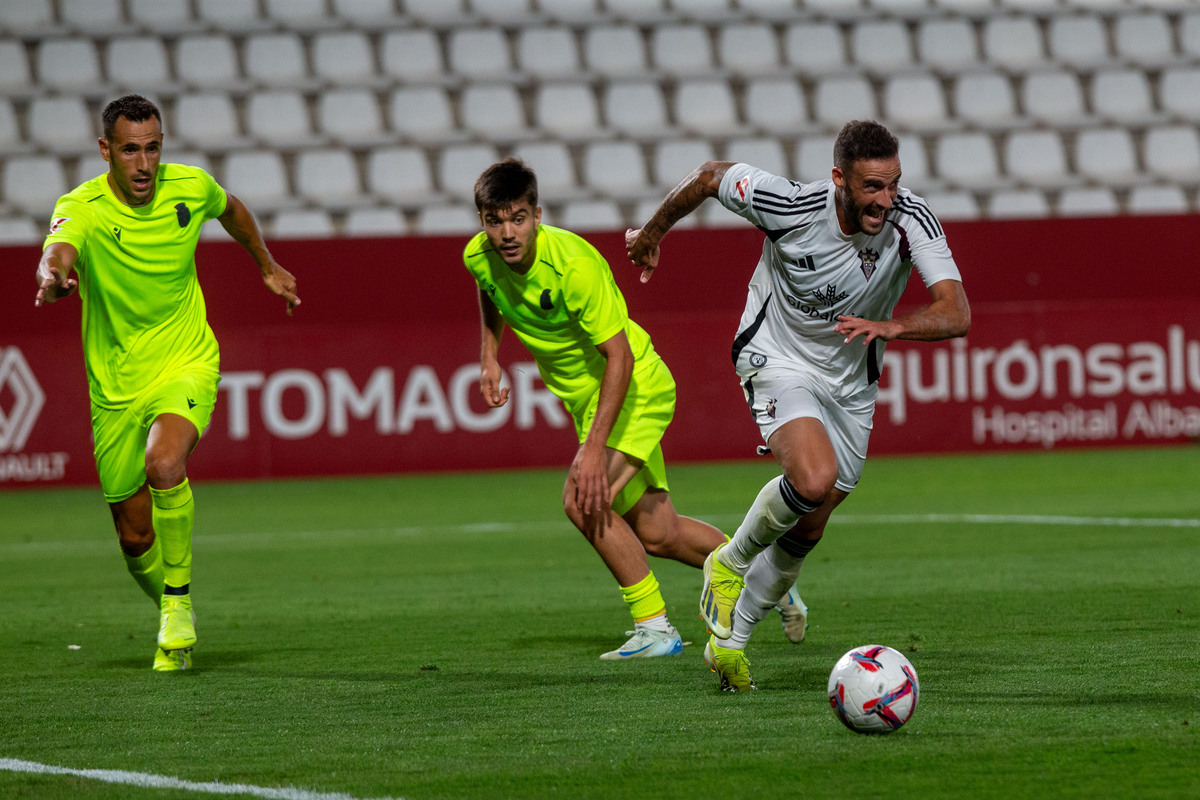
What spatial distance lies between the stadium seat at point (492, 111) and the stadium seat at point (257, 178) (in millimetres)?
2081

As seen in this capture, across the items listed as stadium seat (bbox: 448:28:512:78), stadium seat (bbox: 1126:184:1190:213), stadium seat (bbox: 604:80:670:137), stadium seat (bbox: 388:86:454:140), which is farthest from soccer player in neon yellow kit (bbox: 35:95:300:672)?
stadium seat (bbox: 1126:184:1190:213)

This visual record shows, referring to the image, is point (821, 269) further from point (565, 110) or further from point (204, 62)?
point (204, 62)

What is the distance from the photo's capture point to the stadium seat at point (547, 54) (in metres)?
17.1

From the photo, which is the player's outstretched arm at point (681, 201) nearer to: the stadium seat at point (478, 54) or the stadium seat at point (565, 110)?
the stadium seat at point (565, 110)

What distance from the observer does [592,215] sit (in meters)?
15.5

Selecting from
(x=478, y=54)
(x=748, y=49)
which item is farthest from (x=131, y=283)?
(x=748, y=49)

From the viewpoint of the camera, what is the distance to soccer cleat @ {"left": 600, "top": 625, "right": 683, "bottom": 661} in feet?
18.5

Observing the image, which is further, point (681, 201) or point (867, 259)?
point (681, 201)

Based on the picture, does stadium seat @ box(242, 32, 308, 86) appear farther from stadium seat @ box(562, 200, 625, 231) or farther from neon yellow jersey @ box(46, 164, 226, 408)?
neon yellow jersey @ box(46, 164, 226, 408)

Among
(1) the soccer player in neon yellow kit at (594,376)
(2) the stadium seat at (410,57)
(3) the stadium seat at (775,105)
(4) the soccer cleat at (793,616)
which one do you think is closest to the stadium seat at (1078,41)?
(3) the stadium seat at (775,105)

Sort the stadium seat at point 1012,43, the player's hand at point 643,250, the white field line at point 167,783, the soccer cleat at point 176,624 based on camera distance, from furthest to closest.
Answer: the stadium seat at point 1012,43 → the soccer cleat at point 176,624 → the player's hand at point 643,250 → the white field line at point 167,783

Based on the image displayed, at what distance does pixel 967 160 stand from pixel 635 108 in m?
3.56

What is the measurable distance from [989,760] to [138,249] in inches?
139

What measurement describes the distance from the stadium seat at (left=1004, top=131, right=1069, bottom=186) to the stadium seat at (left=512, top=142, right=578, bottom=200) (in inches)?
186
